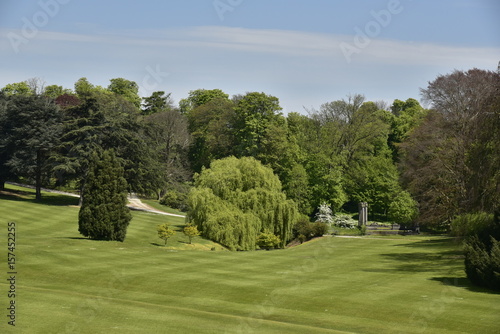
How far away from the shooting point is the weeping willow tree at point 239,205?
56.2 meters

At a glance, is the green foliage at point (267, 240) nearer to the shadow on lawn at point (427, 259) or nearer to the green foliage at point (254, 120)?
the shadow on lawn at point (427, 259)

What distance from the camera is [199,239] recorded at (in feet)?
182

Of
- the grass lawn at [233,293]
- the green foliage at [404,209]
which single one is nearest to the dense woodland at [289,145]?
the green foliage at [404,209]

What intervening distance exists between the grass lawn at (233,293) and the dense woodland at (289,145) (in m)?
15.3

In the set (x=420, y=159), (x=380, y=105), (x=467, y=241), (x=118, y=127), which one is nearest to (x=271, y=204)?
(x=420, y=159)

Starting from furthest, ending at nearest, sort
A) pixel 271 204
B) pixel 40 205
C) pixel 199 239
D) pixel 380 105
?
pixel 380 105, pixel 40 205, pixel 271 204, pixel 199 239

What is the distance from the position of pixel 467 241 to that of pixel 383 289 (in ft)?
19.0

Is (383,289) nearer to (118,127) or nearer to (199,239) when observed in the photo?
(199,239)

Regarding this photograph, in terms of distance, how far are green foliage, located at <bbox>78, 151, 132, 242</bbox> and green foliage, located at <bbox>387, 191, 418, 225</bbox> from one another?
125 ft

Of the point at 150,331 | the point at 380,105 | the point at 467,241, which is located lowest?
the point at 150,331

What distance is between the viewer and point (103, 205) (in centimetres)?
4356

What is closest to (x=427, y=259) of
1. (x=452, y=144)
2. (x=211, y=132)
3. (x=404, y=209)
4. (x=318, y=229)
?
(x=452, y=144)

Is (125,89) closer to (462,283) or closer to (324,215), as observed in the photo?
(324,215)

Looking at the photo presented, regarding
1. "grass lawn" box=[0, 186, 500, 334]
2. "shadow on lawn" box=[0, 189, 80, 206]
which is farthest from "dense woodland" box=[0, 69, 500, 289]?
"grass lawn" box=[0, 186, 500, 334]
